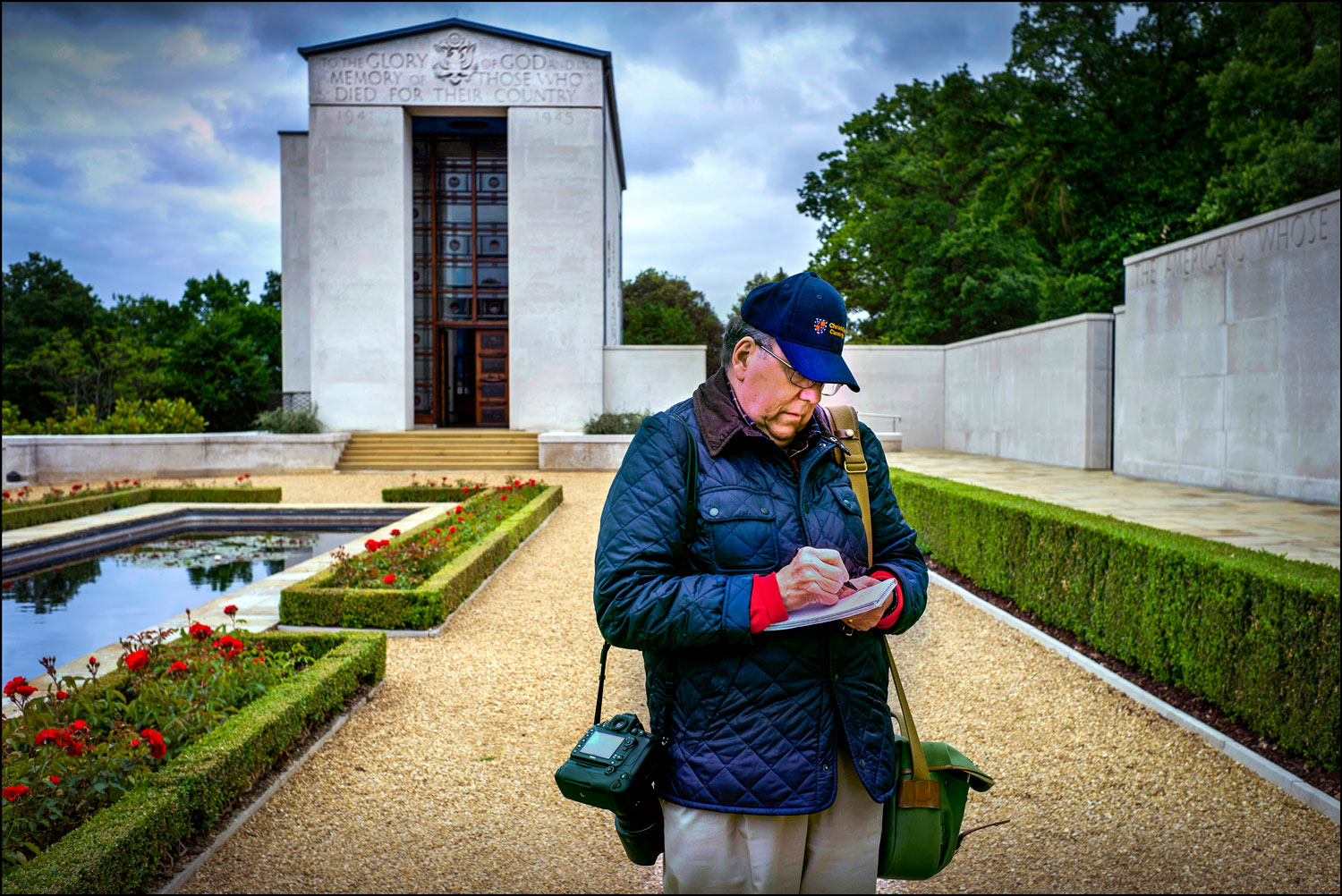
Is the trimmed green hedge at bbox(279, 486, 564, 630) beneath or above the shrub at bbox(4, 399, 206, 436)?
beneath

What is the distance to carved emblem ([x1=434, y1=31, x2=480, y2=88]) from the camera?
2386 centimetres

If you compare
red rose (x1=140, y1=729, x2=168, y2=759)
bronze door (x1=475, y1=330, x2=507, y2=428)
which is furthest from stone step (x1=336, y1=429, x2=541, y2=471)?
red rose (x1=140, y1=729, x2=168, y2=759)

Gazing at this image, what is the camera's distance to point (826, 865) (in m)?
1.76

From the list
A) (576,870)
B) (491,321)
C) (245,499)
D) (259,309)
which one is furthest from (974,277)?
(259,309)

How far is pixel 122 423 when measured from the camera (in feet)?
68.3

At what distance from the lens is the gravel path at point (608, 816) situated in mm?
Result: 3416

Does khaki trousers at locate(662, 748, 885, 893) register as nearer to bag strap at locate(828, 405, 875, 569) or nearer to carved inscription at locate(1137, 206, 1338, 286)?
bag strap at locate(828, 405, 875, 569)

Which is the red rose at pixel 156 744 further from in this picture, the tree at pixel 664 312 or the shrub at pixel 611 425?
the tree at pixel 664 312

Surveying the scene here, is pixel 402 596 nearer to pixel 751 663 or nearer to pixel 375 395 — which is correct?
pixel 751 663

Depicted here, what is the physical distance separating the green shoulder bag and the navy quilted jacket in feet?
0.11

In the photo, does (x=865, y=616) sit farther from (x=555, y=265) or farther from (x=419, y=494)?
(x=555, y=265)

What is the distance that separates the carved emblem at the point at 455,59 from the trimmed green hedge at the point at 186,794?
21919 mm

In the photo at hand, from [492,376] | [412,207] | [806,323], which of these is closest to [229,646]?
[806,323]

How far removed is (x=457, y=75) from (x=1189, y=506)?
20.4m
